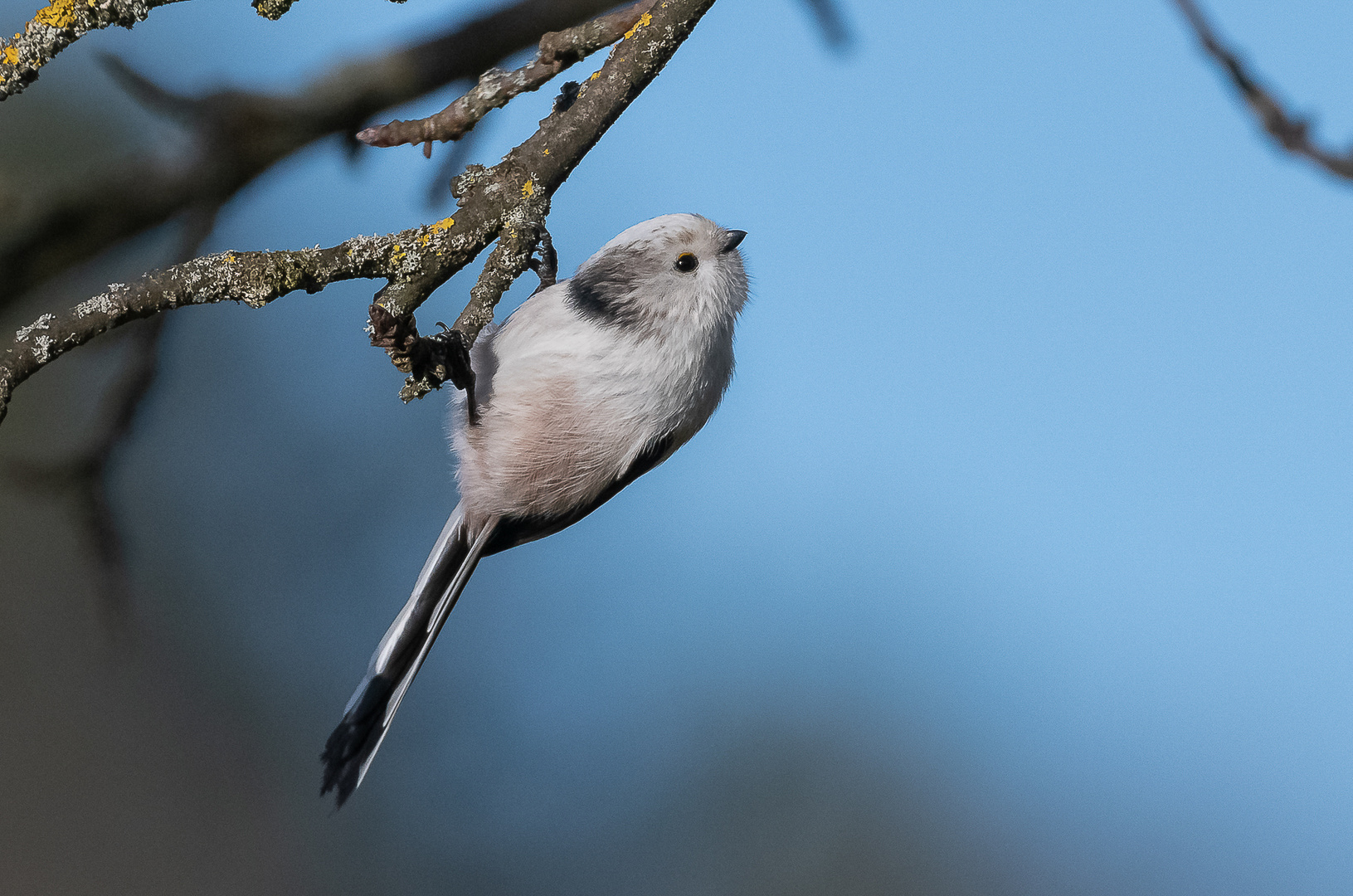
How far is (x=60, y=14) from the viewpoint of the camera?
1229 millimetres

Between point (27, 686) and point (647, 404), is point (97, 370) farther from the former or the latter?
point (647, 404)

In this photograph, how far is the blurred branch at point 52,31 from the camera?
1.20m

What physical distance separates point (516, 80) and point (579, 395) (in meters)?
0.53

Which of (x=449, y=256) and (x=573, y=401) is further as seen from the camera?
(x=573, y=401)

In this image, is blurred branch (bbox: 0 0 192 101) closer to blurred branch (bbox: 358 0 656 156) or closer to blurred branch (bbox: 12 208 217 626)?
blurred branch (bbox: 358 0 656 156)

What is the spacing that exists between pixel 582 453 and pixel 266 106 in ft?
3.58

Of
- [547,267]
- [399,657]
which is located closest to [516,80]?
[547,267]

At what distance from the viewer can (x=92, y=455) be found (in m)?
1.99

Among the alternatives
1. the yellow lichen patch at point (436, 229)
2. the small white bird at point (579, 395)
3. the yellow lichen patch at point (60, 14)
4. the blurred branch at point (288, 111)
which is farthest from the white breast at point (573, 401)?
the yellow lichen patch at point (60, 14)

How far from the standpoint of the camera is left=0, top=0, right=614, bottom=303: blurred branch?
198 centimetres

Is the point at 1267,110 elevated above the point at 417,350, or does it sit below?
above

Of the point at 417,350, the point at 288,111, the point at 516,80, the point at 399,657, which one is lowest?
the point at 399,657

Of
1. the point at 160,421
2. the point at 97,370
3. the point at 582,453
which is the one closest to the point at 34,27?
the point at 582,453

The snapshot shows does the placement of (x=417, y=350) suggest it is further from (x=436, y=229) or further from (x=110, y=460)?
(x=110, y=460)
